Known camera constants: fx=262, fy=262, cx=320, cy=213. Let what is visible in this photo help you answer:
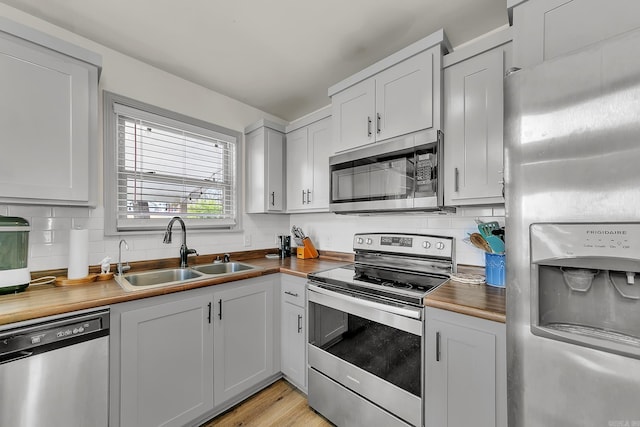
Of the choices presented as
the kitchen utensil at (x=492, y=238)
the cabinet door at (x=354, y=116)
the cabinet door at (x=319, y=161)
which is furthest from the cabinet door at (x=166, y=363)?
the kitchen utensil at (x=492, y=238)

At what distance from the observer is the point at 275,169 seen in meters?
2.65

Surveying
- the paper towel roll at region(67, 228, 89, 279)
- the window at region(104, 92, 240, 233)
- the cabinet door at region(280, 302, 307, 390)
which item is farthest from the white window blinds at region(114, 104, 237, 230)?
the cabinet door at region(280, 302, 307, 390)

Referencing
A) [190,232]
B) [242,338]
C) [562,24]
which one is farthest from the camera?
[190,232]

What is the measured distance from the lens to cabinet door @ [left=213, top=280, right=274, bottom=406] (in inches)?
69.7

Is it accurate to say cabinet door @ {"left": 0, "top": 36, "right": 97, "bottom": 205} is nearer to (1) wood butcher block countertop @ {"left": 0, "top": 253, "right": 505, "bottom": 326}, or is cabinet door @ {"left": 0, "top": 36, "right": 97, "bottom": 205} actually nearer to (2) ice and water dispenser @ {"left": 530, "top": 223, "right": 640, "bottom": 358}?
(1) wood butcher block countertop @ {"left": 0, "top": 253, "right": 505, "bottom": 326}

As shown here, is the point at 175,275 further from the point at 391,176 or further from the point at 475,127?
the point at 475,127

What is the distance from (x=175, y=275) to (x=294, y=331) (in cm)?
105

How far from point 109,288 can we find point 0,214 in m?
0.76

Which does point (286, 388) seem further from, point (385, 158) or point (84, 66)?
point (84, 66)

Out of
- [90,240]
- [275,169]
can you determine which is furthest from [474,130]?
[90,240]

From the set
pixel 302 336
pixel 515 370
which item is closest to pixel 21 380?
pixel 302 336

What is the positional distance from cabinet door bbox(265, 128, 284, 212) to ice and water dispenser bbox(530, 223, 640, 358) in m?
2.14

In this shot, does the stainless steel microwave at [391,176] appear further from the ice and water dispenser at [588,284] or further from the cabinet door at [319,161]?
the ice and water dispenser at [588,284]

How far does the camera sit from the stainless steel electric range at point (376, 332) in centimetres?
136
